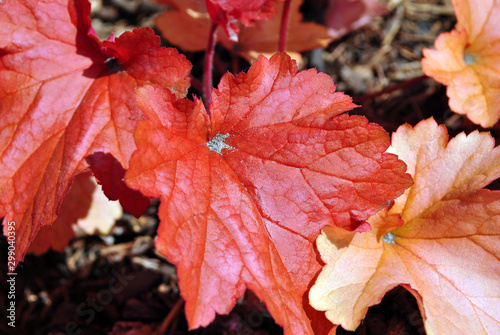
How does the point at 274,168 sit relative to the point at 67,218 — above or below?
above

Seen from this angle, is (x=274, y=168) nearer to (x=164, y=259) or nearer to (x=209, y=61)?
(x=209, y=61)

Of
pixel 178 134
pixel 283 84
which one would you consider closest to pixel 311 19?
pixel 283 84

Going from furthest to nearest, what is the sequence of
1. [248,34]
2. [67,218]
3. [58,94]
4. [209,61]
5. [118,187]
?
[248,34] → [67,218] → [209,61] → [58,94] → [118,187]

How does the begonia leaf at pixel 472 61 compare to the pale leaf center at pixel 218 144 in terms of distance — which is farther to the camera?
the begonia leaf at pixel 472 61

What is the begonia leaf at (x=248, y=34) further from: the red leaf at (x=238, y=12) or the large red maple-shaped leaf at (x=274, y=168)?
the large red maple-shaped leaf at (x=274, y=168)

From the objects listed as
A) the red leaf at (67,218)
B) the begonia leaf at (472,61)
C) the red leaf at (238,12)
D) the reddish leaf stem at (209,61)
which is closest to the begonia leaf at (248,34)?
the reddish leaf stem at (209,61)

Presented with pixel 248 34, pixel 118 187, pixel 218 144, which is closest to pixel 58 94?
pixel 118 187

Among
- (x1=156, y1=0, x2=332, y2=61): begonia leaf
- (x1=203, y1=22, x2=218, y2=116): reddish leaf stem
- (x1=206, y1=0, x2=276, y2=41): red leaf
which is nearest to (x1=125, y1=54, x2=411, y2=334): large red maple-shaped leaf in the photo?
(x1=206, y1=0, x2=276, y2=41): red leaf
